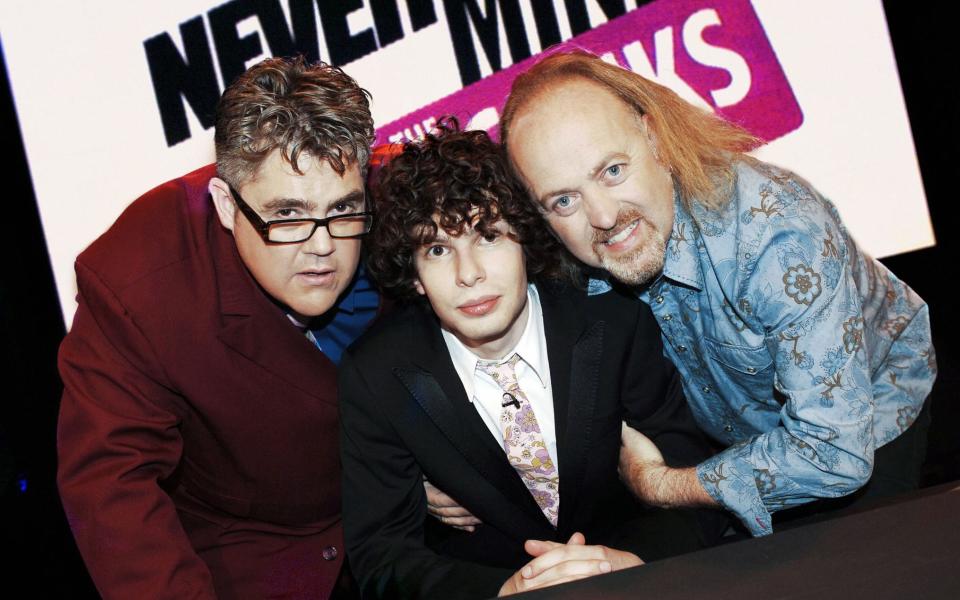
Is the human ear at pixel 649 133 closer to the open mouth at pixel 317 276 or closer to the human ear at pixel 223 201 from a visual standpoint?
the open mouth at pixel 317 276

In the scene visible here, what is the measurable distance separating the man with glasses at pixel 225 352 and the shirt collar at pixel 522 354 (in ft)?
1.04

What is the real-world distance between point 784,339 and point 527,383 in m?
0.60

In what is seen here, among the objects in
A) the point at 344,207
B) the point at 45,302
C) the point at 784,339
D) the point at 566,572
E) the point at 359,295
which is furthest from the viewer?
the point at 45,302

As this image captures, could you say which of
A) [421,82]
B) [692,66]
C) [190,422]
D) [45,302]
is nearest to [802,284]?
[190,422]

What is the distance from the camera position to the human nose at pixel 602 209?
1.77 m

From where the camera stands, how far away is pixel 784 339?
66.9 inches

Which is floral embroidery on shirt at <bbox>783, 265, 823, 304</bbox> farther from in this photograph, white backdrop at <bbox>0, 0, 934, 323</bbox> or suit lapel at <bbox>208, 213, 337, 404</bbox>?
white backdrop at <bbox>0, 0, 934, 323</bbox>

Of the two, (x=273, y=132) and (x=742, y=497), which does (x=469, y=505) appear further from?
(x=273, y=132)

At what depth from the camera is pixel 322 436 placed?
2.07 m

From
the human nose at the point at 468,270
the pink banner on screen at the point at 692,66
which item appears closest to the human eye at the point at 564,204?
Result: the human nose at the point at 468,270

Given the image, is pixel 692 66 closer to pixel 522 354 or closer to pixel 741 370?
pixel 741 370

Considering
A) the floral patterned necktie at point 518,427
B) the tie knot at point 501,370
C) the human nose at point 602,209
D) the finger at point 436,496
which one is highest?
the human nose at point 602,209

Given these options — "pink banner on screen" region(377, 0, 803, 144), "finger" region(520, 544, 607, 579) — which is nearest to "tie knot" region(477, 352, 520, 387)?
"finger" region(520, 544, 607, 579)

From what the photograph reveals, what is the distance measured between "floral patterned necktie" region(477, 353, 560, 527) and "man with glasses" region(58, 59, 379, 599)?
438 mm
